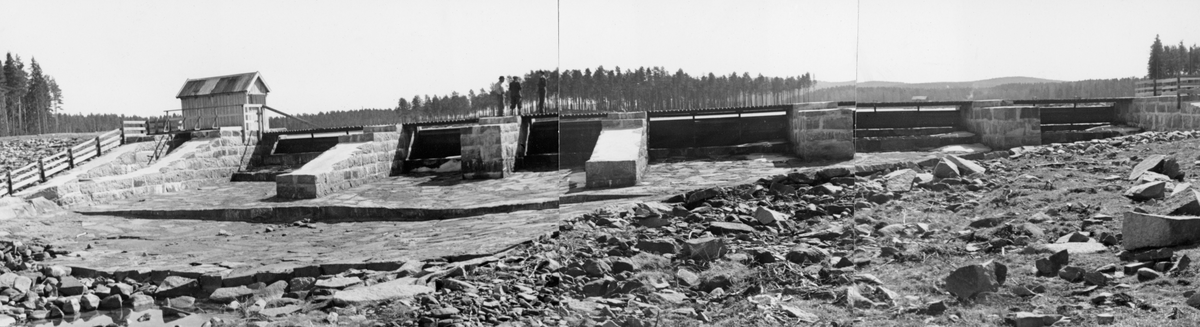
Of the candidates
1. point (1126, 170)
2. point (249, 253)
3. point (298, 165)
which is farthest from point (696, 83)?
point (298, 165)

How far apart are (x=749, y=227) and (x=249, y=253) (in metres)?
5.73

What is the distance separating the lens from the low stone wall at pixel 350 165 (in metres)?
11.9

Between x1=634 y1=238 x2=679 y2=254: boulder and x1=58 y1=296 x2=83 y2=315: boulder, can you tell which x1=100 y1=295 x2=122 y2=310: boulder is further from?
x1=634 y1=238 x2=679 y2=254: boulder

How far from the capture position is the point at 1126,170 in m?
4.46

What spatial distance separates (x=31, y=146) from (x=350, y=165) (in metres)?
20.7

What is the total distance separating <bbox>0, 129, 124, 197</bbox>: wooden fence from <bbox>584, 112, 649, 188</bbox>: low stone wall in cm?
1046

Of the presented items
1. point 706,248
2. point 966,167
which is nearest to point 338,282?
point 706,248

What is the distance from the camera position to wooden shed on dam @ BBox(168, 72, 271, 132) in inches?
766

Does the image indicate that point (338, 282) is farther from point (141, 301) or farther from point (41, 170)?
point (41, 170)

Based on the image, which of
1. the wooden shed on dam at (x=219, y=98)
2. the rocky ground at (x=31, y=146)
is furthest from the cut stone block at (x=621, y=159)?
the rocky ground at (x=31, y=146)

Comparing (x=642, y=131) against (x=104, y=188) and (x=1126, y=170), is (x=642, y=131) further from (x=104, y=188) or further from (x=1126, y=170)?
(x=104, y=188)

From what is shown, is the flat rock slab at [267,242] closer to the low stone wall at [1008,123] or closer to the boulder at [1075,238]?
the boulder at [1075,238]

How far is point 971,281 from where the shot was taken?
311 cm

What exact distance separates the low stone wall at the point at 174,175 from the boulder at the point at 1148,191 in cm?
1334
